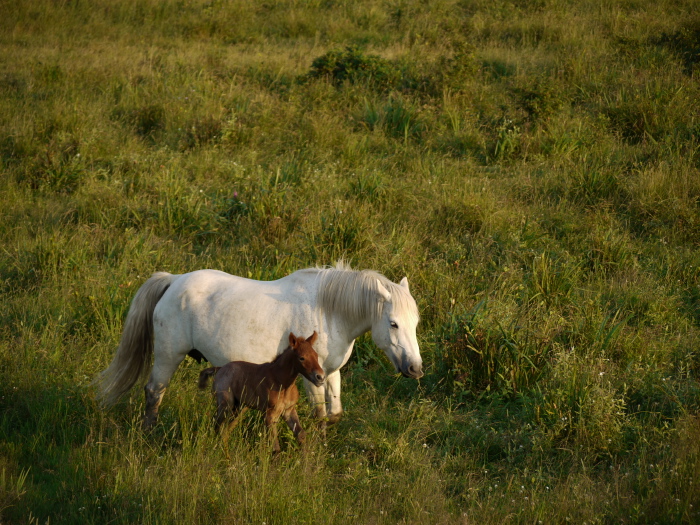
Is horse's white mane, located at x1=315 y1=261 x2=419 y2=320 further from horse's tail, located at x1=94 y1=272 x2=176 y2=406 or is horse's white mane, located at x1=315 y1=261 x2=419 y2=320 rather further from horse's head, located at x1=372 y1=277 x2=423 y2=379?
horse's tail, located at x1=94 y1=272 x2=176 y2=406

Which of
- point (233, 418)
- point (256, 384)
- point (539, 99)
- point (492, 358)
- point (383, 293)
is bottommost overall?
point (492, 358)

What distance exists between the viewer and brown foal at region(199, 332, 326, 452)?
378 centimetres

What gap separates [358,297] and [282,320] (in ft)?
1.63

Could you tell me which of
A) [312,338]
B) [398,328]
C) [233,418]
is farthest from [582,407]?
[233,418]

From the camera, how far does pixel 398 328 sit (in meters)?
4.13

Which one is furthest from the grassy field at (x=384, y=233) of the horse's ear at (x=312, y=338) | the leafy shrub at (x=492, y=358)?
the horse's ear at (x=312, y=338)

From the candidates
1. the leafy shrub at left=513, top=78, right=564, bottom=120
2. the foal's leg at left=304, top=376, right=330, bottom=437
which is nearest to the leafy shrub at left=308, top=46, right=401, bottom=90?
the leafy shrub at left=513, top=78, right=564, bottom=120

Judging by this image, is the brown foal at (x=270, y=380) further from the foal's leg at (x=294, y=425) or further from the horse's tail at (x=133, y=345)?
the horse's tail at (x=133, y=345)

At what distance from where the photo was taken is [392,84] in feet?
34.2

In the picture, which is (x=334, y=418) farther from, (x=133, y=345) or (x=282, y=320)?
(x=133, y=345)

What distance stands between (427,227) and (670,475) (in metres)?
3.89

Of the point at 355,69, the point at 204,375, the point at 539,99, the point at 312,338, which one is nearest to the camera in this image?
the point at 312,338

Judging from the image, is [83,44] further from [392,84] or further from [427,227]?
[427,227]

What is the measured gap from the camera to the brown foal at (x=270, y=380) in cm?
378
